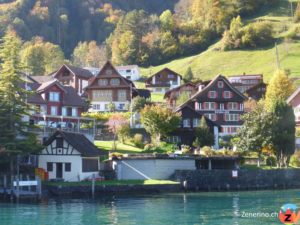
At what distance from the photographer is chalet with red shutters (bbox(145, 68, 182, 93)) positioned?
5418 inches

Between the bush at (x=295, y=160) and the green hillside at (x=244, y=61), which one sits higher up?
the green hillside at (x=244, y=61)

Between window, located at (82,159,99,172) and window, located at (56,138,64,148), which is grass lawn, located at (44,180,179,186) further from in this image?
window, located at (56,138,64,148)

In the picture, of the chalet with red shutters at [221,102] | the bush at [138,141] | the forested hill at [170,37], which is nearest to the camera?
the bush at [138,141]

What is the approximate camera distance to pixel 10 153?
5516 centimetres

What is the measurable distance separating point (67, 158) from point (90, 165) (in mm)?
2639

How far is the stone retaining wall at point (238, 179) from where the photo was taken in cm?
6419

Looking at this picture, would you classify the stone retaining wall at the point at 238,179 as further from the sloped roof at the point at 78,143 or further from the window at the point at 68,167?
the window at the point at 68,167

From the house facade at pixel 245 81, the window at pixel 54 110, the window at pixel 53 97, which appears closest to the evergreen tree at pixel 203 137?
the window at pixel 54 110

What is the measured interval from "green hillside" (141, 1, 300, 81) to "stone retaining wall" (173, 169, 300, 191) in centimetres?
7139

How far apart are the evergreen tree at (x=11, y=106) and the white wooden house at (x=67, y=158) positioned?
538 centimetres

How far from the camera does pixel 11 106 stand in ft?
184

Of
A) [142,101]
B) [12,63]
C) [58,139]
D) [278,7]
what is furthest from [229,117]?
[278,7]

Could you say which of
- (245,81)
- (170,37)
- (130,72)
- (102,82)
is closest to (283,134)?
(102,82)

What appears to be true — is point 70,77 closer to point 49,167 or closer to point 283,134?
point 283,134
